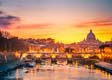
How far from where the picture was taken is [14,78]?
22781 millimetres

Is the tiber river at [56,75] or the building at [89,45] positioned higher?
the building at [89,45]

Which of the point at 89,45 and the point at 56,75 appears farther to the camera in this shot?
the point at 89,45

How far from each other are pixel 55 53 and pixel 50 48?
318 cm

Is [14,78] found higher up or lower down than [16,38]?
lower down

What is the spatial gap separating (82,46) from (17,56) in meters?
16.5

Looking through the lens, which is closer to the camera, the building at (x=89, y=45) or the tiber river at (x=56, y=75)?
the tiber river at (x=56, y=75)

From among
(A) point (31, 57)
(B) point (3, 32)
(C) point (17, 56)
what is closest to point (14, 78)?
(B) point (3, 32)

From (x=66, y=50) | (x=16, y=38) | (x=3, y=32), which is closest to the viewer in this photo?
(x=3, y=32)

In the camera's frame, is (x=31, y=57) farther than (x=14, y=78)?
Yes

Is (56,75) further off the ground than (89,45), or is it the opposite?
(89,45)

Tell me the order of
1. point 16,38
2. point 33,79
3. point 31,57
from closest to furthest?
1. point 33,79
2. point 16,38
3. point 31,57

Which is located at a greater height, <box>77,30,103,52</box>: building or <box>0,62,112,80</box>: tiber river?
<box>77,30,103,52</box>: building

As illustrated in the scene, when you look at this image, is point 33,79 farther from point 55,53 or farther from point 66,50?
point 66,50

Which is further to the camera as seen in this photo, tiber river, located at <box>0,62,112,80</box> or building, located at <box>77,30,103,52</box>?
building, located at <box>77,30,103,52</box>
